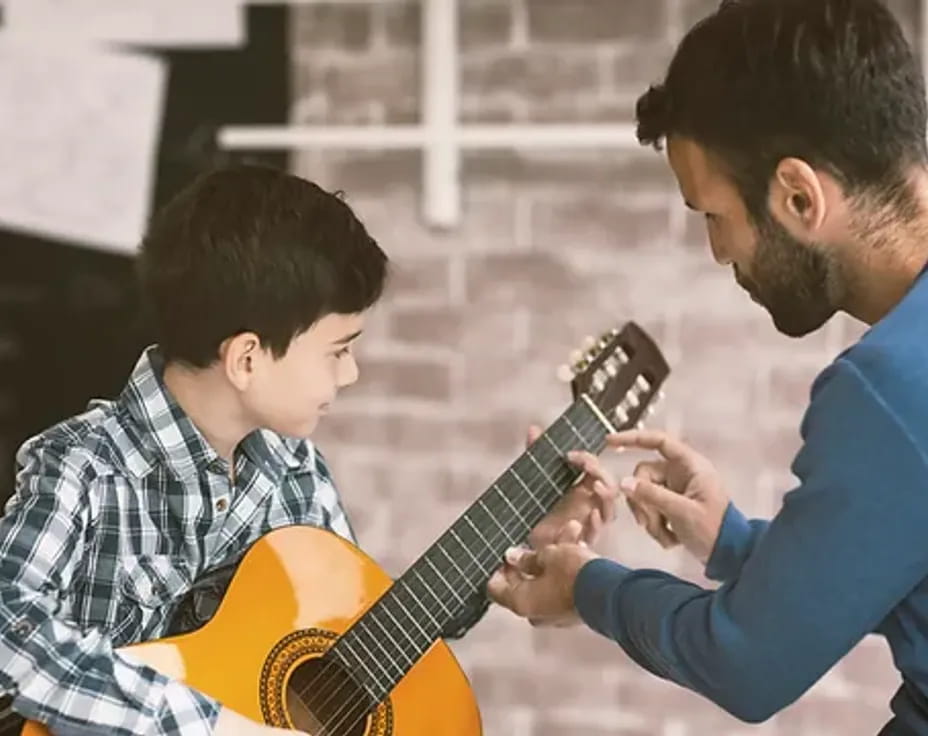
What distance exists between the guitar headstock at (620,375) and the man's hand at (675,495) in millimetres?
38

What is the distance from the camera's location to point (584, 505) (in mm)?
1468

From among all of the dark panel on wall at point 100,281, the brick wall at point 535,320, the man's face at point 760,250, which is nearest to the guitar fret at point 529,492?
the man's face at point 760,250

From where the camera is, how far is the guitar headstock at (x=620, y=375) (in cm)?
148

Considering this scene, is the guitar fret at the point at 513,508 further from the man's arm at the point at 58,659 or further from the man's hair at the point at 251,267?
the man's arm at the point at 58,659

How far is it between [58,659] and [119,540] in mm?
142

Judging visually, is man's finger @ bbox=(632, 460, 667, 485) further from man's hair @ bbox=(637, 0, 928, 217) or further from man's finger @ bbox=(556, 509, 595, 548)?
man's hair @ bbox=(637, 0, 928, 217)

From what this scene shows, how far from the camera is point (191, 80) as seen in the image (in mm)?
2064

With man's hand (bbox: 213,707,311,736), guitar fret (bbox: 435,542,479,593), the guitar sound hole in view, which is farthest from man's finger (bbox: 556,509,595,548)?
man's hand (bbox: 213,707,311,736)

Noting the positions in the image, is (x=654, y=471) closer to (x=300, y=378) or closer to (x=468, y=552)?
(x=468, y=552)

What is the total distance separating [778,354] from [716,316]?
0.35ft

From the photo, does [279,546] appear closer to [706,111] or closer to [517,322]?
[706,111]

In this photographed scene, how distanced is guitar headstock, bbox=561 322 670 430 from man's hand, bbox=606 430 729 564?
4 centimetres

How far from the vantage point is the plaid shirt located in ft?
3.87

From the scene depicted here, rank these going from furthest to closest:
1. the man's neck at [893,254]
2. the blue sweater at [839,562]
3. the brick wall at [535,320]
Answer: the brick wall at [535,320] < the man's neck at [893,254] < the blue sweater at [839,562]
